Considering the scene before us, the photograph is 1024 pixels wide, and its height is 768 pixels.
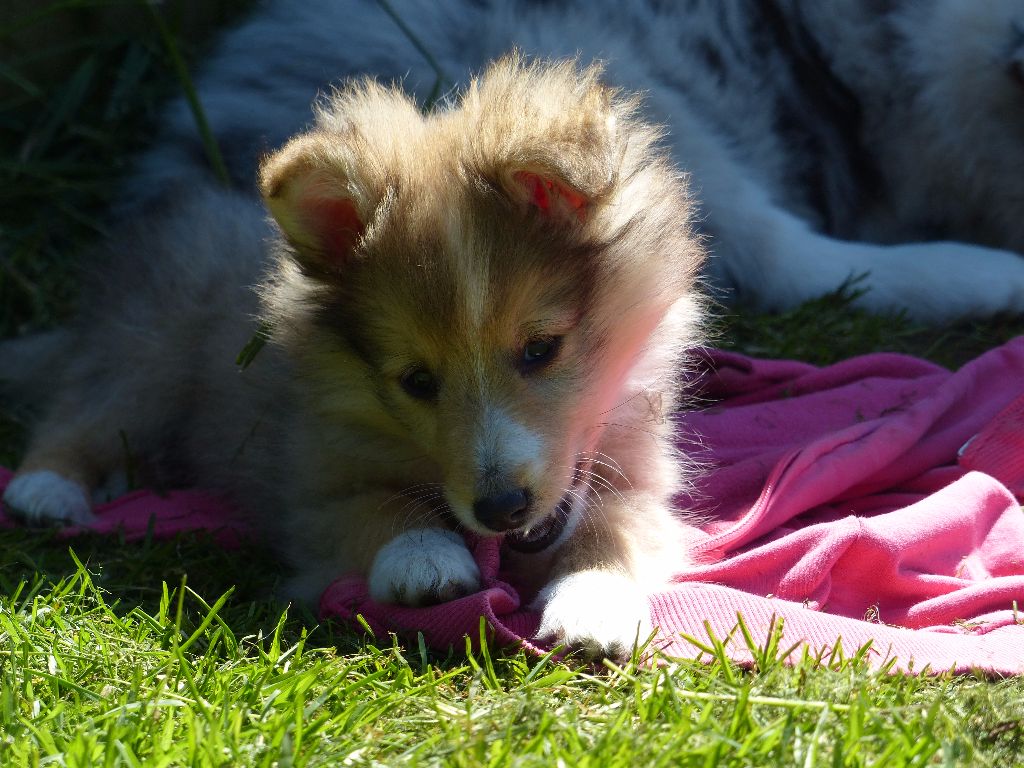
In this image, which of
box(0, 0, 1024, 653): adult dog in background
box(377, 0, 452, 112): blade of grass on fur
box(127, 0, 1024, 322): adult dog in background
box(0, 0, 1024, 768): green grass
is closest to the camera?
box(0, 0, 1024, 768): green grass

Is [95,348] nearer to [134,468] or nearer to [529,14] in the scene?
[134,468]

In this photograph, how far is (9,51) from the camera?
5.08m

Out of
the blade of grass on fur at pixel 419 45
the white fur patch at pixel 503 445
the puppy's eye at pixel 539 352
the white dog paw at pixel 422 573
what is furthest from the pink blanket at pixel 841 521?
the blade of grass on fur at pixel 419 45

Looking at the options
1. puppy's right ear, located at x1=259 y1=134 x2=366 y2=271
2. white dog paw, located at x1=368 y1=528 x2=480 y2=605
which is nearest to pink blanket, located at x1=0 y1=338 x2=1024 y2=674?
white dog paw, located at x1=368 y1=528 x2=480 y2=605

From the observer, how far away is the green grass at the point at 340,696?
1.82 m

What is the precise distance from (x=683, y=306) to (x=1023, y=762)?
1310 mm

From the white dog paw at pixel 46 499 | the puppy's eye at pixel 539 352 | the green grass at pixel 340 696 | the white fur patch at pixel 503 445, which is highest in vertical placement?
the puppy's eye at pixel 539 352

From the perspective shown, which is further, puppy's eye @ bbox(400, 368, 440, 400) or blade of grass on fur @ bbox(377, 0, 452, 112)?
blade of grass on fur @ bbox(377, 0, 452, 112)

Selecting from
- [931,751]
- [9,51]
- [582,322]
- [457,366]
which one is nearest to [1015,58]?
[582,322]

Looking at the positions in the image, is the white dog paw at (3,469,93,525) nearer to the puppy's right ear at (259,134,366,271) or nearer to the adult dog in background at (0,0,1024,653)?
the adult dog in background at (0,0,1024,653)

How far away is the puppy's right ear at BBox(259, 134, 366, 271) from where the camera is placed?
90.4 inches

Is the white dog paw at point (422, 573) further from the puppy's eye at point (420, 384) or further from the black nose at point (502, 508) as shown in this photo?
the puppy's eye at point (420, 384)

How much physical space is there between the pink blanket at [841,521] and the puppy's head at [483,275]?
0.96 feet

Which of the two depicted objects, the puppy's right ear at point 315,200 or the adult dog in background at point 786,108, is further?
the adult dog in background at point 786,108
